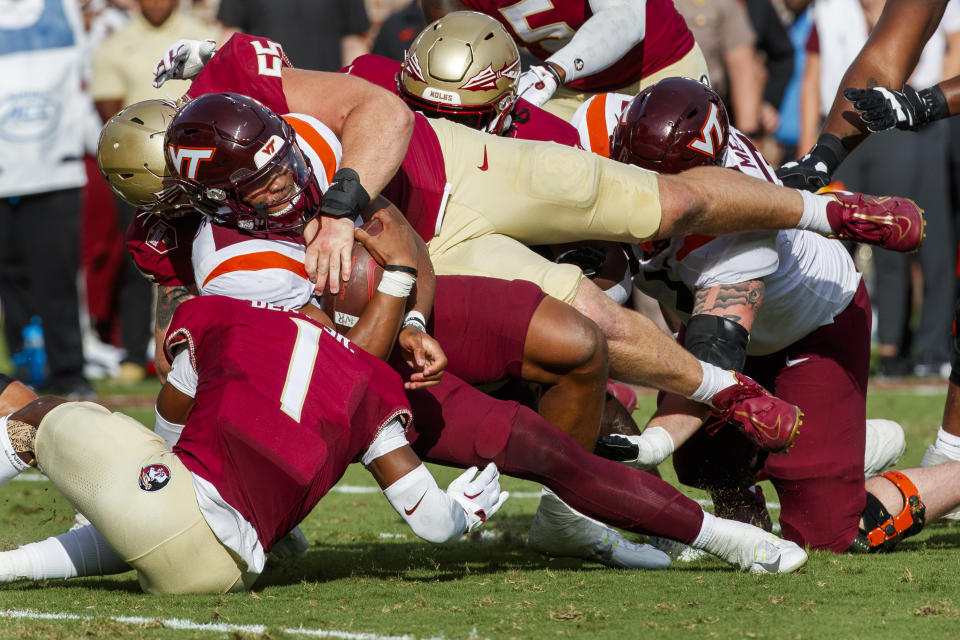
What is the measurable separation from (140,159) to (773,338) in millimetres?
2266

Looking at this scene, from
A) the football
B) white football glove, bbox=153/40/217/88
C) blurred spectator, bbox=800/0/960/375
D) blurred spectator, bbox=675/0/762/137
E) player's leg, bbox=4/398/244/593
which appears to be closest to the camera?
player's leg, bbox=4/398/244/593

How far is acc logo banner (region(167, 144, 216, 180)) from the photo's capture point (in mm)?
3973

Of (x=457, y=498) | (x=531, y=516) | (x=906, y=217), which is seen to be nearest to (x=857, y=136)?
(x=906, y=217)

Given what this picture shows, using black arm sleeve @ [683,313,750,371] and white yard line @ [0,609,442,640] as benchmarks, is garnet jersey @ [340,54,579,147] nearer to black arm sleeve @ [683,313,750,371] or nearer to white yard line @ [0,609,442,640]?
black arm sleeve @ [683,313,750,371]

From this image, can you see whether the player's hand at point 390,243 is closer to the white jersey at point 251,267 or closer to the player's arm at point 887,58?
the white jersey at point 251,267

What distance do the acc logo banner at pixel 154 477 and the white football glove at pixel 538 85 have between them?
240 centimetres

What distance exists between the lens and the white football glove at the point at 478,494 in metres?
3.94

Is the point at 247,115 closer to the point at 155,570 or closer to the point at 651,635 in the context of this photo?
the point at 155,570

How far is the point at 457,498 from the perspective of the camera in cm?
394

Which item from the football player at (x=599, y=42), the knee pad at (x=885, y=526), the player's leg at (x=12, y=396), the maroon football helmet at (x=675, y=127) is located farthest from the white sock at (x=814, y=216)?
the player's leg at (x=12, y=396)

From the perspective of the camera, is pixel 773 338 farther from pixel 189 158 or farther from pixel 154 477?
pixel 154 477

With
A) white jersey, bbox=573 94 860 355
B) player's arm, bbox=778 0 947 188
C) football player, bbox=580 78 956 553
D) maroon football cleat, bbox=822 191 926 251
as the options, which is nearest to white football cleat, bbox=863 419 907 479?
football player, bbox=580 78 956 553

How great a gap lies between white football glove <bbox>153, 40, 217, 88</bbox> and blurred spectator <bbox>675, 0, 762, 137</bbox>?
4.36 meters

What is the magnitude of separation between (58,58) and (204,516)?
18.3 ft
